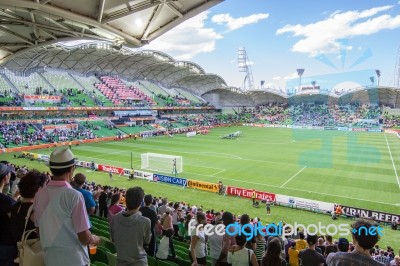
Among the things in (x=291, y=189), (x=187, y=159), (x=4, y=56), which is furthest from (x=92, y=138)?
(x=291, y=189)

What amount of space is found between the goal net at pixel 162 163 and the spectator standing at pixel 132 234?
26028mm

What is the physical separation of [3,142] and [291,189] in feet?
122

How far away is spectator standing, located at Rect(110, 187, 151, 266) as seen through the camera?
14.6 feet

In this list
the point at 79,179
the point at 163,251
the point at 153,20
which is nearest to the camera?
the point at 79,179

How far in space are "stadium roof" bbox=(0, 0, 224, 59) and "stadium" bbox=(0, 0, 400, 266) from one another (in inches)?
2.3

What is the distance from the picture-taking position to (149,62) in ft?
235

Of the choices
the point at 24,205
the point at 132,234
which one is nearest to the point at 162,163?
the point at 132,234

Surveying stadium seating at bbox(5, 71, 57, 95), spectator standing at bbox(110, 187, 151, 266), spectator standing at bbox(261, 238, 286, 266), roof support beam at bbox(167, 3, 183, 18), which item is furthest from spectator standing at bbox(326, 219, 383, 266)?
stadium seating at bbox(5, 71, 57, 95)

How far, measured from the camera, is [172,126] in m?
72.1

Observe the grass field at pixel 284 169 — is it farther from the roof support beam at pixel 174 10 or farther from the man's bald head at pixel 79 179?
the man's bald head at pixel 79 179

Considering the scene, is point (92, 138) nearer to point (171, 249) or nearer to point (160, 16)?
point (160, 16)

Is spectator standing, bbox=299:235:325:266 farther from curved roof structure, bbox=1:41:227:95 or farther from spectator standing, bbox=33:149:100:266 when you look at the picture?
curved roof structure, bbox=1:41:227:95

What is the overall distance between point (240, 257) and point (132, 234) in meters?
1.65

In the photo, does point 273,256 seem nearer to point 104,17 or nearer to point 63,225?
point 63,225
